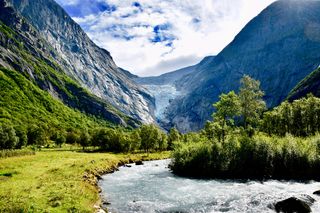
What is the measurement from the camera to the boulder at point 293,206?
130 feet

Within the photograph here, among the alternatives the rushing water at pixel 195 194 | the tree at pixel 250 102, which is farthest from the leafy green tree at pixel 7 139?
the tree at pixel 250 102

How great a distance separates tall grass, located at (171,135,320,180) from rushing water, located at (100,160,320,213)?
6.00 metres

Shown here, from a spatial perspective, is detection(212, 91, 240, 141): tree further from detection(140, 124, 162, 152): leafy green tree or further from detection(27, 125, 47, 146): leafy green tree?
detection(27, 125, 47, 146): leafy green tree

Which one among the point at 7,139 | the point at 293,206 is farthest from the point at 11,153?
the point at 293,206

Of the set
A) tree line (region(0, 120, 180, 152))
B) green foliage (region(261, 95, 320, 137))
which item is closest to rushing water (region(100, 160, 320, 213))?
green foliage (region(261, 95, 320, 137))

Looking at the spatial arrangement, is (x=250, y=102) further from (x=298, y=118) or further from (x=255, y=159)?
(x=298, y=118)

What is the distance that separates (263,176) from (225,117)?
88.0 ft

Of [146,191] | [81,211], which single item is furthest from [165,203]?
[81,211]

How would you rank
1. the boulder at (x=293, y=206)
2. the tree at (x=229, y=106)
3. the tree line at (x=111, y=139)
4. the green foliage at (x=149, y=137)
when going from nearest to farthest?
the boulder at (x=293, y=206) → the tree at (x=229, y=106) → the tree line at (x=111, y=139) → the green foliage at (x=149, y=137)

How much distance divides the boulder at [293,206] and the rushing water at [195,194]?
136 centimetres

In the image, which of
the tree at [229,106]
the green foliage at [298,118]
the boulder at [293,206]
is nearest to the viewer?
the boulder at [293,206]

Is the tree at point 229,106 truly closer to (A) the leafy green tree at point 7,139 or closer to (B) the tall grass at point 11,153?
(B) the tall grass at point 11,153

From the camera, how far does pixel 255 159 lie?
69.5m

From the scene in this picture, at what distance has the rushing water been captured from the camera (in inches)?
1727
